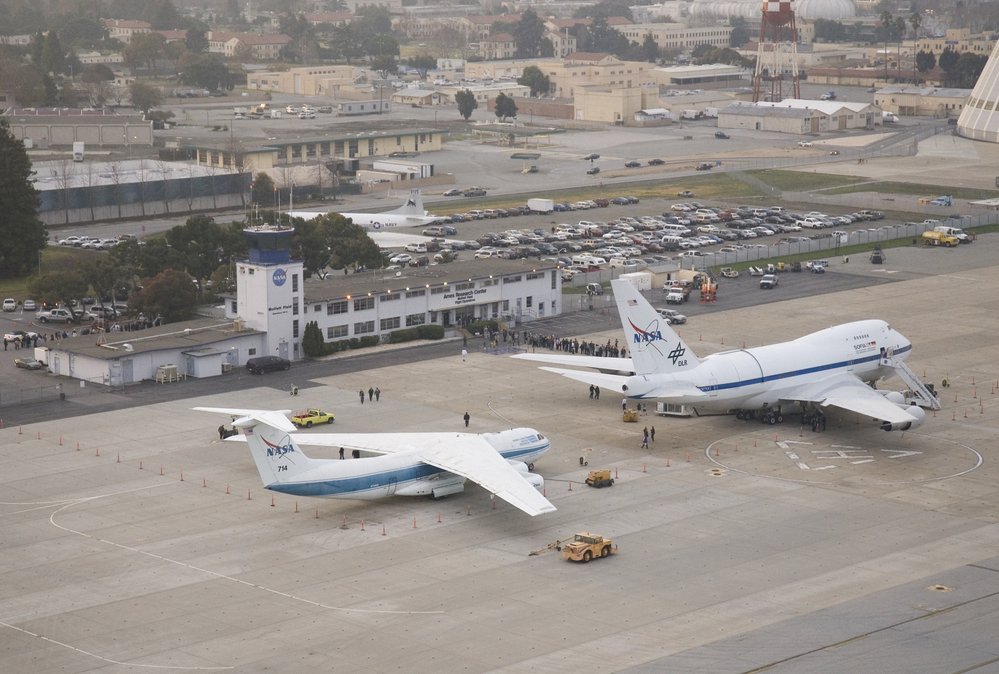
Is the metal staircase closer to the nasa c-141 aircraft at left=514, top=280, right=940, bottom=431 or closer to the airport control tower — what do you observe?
the nasa c-141 aircraft at left=514, top=280, right=940, bottom=431

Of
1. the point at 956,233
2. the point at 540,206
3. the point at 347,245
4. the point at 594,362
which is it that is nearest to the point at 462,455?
the point at 594,362

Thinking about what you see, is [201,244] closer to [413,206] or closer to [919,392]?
[413,206]

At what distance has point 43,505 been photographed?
249 feet

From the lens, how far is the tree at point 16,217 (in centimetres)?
13950

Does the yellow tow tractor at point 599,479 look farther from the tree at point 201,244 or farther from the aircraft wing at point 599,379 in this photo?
the tree at point 201,244

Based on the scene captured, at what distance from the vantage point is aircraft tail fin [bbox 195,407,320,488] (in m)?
70.2

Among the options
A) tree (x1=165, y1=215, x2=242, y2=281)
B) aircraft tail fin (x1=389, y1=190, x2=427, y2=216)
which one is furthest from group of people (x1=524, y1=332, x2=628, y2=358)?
aircraft tail fin (x1=389, y1=190, x2=427, y2=216)

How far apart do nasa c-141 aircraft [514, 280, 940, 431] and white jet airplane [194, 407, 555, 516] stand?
9597 millimetres

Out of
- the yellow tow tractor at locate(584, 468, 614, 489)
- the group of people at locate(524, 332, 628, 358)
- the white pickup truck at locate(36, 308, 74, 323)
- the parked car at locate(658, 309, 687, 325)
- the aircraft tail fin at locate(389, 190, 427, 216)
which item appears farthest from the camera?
the aircraft tail fin at locate(389, 190, 427, 216)

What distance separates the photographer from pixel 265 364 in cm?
10581

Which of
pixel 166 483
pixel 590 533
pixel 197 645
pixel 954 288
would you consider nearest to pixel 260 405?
pixel 166 483

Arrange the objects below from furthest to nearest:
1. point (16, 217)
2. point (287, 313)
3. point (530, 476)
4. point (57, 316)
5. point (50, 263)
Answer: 1. point (50, 263)
2. point (16, 217)
3. point (57, 316)
4. point (287, 313)
5. point (530, 476)

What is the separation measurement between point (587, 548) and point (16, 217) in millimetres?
89524

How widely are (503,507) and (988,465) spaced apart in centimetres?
2708
